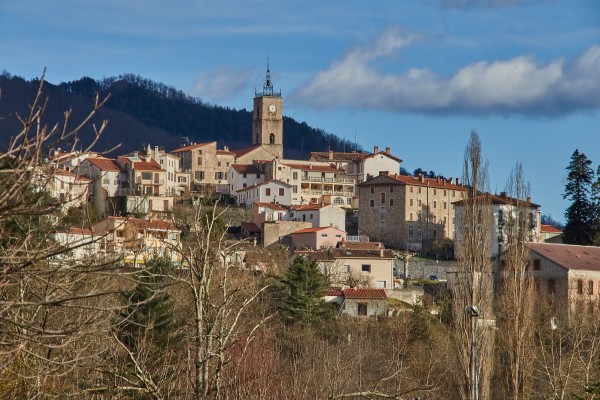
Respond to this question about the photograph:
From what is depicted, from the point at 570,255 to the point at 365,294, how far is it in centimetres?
1166

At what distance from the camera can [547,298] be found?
53250mm

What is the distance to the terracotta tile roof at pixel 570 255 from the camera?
181 ft

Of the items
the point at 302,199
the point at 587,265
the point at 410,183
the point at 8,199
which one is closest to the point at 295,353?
the point at 587,265

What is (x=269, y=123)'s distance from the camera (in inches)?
4313

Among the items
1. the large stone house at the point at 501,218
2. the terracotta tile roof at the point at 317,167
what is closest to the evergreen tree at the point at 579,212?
the large stone house at the point at 501,218

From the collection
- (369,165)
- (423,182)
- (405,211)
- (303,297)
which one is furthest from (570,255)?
(369,165)

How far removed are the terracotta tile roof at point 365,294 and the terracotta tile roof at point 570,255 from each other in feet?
25.2

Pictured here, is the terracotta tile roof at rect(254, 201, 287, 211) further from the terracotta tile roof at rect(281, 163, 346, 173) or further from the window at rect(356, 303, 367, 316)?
the window at rect(356, 303, 367, 316)

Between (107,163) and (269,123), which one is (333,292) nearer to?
(107,163)

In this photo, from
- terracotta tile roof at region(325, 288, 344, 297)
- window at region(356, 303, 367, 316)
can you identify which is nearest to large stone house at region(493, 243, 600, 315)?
window at region(356, 303, 367, 316)

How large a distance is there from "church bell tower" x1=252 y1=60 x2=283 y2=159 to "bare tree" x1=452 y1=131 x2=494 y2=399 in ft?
217

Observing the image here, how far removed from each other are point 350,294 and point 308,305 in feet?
20.5

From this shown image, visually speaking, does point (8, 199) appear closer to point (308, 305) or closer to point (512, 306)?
point (512, 306)

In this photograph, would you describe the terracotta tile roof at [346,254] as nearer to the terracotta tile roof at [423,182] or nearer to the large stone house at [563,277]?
the large stone house at [563,277]
